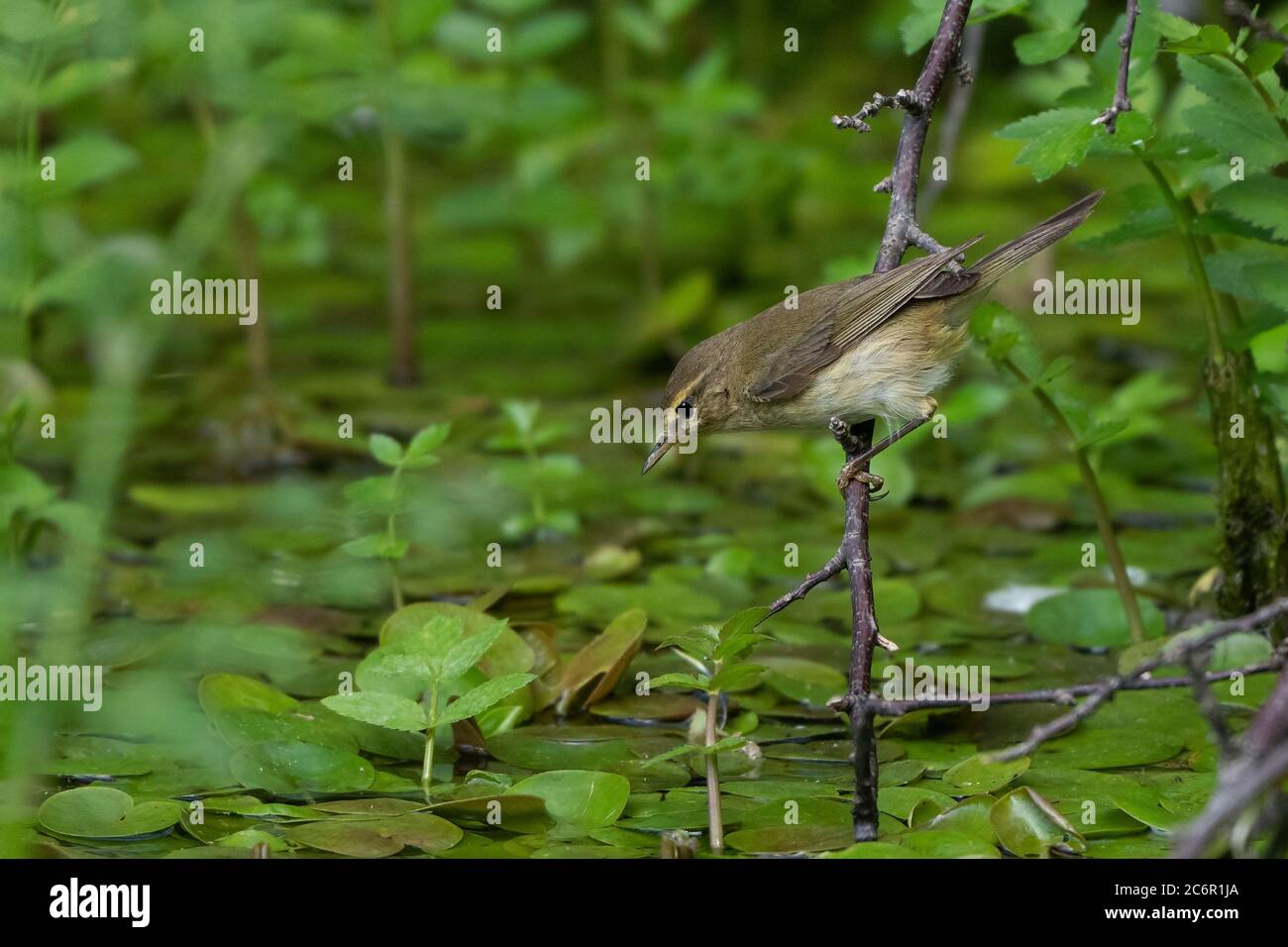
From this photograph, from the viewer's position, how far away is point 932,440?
23.7 feet

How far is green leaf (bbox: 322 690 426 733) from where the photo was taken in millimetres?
3910

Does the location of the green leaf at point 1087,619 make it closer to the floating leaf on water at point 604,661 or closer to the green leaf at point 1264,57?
the floating leaf on water at point 604,661

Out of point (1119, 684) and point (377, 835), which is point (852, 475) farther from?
point (377, 835)

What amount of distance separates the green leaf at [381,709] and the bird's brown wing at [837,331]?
5.43 feet

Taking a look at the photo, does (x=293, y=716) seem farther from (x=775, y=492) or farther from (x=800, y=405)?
(x=775, y=492)

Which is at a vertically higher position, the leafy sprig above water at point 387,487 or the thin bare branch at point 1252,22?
the thin bare branch at point 1252,22

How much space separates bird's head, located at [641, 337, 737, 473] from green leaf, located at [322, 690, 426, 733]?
55.1 inches

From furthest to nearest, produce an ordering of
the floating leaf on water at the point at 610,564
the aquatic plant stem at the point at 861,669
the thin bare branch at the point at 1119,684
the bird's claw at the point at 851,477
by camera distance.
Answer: the floating leaf on water at the point at 610,564, the bird's claw at the point at 851,477, the aquatic plant stem at the point at 861,669, the thin bare branch at the point at 1119,684

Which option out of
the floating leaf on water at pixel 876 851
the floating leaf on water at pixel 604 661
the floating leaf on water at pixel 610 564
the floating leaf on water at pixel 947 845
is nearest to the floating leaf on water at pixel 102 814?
the floating leaf on water at pixel 604 661

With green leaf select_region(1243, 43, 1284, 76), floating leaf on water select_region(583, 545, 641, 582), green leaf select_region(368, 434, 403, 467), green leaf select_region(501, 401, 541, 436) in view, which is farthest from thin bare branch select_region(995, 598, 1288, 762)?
green leaf select_region(501, 401, 541, 436)

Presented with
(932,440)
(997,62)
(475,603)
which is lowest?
(475,603)

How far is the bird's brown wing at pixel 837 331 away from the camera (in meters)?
4.85
